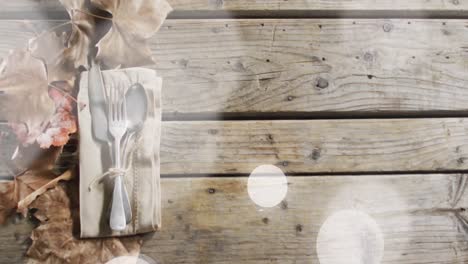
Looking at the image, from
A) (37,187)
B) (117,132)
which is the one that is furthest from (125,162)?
(37,187)

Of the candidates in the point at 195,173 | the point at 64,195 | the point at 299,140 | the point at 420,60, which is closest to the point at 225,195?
the point at 195,173

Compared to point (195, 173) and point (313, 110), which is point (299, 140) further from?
point (195, 173)

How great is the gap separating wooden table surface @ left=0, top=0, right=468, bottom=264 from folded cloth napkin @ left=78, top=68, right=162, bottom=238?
3cm

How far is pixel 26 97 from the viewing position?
38.1 inches

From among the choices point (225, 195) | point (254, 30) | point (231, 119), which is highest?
point (254, 30)

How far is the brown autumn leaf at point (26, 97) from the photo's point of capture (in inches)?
38.1

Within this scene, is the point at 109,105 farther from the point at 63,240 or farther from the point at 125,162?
the point at 63,240

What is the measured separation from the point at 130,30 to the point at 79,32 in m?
0.09

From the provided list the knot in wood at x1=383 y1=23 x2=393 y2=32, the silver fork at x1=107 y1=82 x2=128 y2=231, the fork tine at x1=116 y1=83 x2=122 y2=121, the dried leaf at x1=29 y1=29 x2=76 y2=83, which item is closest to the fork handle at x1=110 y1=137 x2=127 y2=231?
the silver fork at x1=107 y1=82 x2=128 y2=231

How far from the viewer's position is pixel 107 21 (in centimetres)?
99

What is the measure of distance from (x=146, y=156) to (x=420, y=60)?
0.55m

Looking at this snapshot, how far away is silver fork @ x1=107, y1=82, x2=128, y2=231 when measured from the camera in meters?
0.95

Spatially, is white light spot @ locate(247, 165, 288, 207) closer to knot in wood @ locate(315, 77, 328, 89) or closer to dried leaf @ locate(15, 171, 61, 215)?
knot in wood @ locate(315, 77, 328, 89)

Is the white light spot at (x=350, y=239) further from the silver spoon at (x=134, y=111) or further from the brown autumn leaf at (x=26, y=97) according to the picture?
the brown autumn leaf at (x=26, y=97)
